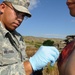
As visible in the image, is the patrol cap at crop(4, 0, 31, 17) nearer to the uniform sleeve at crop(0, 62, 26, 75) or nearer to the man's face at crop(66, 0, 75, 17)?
the uniform sleeve at crop(0, 62, 26, 75)

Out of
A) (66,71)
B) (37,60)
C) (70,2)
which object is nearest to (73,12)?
(70,2)

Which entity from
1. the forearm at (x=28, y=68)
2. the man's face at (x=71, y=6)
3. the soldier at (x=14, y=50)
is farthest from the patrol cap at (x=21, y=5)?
the man's face at (x=71, y=6)

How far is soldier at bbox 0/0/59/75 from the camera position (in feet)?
10.7

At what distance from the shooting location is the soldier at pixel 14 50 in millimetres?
3271

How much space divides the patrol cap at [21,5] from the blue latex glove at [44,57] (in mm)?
632

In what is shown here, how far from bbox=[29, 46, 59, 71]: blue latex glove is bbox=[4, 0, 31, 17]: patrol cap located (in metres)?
0.63

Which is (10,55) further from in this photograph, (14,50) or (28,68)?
(28,68)

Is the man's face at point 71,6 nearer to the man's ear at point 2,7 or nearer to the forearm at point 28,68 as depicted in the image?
the forearm at point 28,68

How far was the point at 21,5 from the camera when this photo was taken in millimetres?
3801

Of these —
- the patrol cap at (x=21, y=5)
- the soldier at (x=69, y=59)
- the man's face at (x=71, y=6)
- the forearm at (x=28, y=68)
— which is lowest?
the forearm at (x=28, y=68)

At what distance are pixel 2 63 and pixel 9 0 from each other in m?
1.06

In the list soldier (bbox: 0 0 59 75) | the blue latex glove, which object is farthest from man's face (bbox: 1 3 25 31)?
the blue latex glove

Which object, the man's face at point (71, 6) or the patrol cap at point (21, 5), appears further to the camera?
the patrol cap at point (21, 5)

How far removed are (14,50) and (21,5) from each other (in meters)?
0.77
